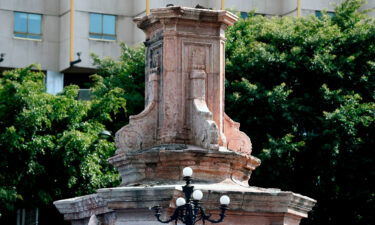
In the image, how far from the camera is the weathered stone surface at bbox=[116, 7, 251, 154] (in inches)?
830

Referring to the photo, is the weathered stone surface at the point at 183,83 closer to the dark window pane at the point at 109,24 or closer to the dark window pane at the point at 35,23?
the dark window pane at the point at 109,24

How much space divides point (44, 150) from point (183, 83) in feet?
47.8

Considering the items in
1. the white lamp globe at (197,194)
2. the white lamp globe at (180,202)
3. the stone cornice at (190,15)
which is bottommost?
the white lamp globe at (180,202)

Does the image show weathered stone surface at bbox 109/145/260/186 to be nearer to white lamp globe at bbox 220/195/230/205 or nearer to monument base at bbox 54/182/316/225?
monument base at bbox 54/182/316/225

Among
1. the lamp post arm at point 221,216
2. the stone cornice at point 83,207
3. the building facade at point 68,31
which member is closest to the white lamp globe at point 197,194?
the lamp post arm at point 221,216

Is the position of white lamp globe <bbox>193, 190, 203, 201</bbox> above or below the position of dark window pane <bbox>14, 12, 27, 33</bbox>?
below

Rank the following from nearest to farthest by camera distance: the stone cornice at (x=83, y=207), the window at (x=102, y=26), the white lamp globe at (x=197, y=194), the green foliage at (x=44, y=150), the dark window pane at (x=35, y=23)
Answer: the white lamp globe at (x=197, y=194) < the stone cornice at (x=83, y=207) < the green foliage at (x=44, y=150) < the window at (x=102, y=26) < the dark window pane at (x=35, y=23)

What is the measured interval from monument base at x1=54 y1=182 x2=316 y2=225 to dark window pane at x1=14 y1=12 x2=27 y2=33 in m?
37.4

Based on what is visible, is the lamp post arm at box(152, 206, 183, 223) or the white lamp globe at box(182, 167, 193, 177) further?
the lamp post arm at box(152, 206, 183, 223)

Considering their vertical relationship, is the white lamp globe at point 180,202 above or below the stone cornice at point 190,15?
below

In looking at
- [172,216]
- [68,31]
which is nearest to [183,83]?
[172,216]

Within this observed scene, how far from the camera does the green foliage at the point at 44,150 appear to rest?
34.4m

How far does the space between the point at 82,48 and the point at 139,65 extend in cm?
1466

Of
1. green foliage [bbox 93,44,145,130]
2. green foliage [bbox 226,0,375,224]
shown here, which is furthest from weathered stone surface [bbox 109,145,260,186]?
green foliage [bbox 93,44,145,130]
